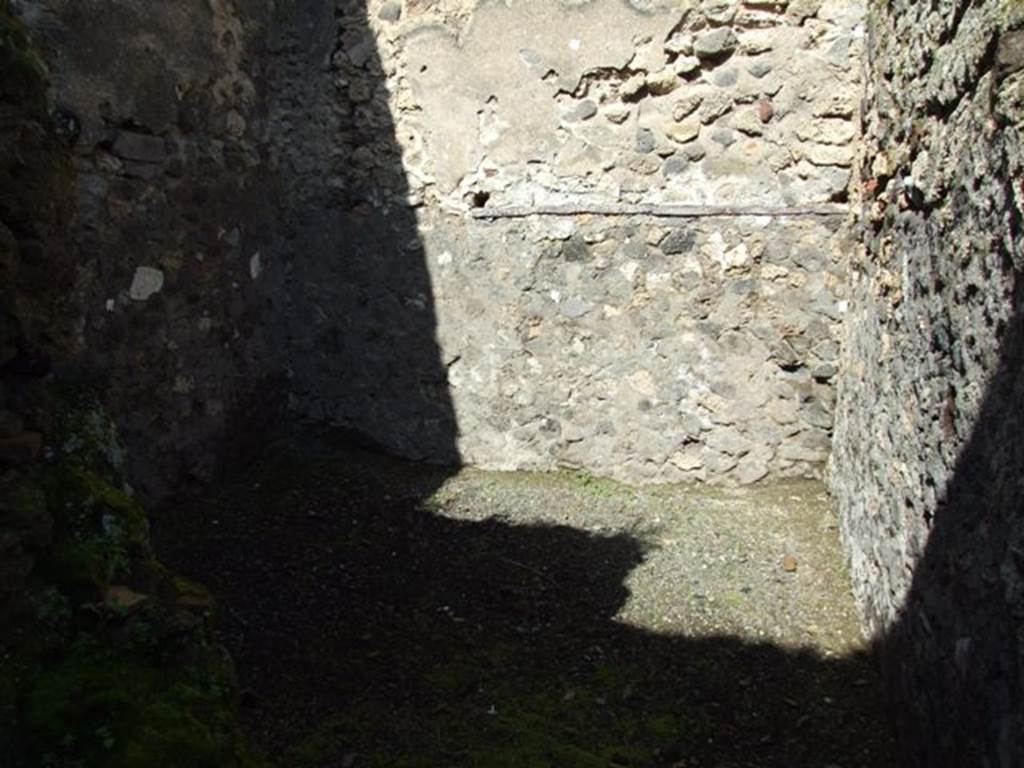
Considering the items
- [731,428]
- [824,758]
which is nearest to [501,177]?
[731,428]

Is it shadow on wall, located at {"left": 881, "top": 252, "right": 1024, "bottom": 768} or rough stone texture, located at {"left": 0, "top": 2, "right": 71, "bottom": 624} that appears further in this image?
rough stone texture, located at {"left": 0, "top": 2, "right": 71, "bottom": 624}

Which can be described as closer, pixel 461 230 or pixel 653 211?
pixel 653 211

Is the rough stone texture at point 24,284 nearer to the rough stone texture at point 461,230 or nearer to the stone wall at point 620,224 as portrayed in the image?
the rough stone texture at point 461,230

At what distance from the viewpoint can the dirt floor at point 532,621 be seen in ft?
8.75

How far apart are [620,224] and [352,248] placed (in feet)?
4.72

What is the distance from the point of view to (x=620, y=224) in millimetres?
4281

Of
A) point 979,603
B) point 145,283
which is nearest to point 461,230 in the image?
point 145,283

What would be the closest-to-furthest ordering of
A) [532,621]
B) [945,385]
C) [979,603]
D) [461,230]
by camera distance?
[979,603] → [945,385] → [532,621] → [461,230]

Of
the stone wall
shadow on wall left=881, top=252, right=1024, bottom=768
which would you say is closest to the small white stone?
the stone wall

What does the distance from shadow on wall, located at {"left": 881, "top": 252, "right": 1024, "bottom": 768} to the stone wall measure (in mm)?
1778

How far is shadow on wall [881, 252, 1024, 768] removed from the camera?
6.12 feet

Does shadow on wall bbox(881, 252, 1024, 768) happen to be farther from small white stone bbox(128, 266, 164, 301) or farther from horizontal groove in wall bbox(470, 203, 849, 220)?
small white stone bbox(128, 266, 164, 301)

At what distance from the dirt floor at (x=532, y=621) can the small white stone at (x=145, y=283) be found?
95 cm

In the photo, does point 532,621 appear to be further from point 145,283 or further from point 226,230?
point 226,230
